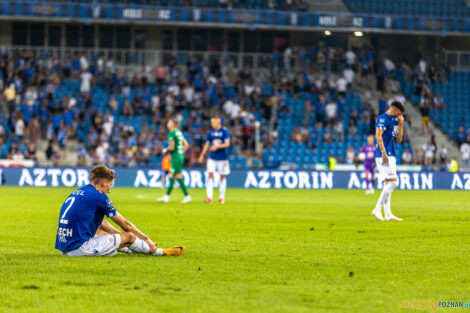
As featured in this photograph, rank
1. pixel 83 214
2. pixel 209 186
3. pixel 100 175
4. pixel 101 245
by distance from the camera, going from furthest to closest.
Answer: pixel 209 186, pixel 101 245, pixel 100 175, pixel 83 214

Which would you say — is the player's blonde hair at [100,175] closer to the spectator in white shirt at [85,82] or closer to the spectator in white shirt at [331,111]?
the spectator in white shirt at [85,82]

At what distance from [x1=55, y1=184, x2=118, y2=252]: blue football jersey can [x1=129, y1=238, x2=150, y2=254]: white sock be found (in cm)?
51

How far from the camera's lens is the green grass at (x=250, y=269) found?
22.5 ft

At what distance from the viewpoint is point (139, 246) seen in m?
9.84

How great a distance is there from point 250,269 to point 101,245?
1.95 m

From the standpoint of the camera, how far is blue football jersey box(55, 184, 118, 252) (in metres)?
9.39

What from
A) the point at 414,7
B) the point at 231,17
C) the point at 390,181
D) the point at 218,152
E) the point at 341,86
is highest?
the point at 414,7

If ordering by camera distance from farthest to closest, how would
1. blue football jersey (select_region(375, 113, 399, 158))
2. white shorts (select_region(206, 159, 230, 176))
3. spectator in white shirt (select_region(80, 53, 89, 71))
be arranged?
1. spectator in white shirt (select_region(80, 53, 89, 71))
2. white shorts (select_region(206, 159, 230, 176))
3. blue football jersey (select_region(375, 113, 399, 158))

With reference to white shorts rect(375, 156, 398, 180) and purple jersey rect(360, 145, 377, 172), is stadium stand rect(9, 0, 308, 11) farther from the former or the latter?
white shorts rect(375, 156, 398, 180)

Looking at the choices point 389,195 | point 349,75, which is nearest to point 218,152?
point 389,195

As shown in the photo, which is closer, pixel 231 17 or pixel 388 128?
pixel 388 128

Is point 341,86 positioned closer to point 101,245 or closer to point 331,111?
point 331,111

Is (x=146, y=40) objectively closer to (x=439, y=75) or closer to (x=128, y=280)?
(x=439, y=75)

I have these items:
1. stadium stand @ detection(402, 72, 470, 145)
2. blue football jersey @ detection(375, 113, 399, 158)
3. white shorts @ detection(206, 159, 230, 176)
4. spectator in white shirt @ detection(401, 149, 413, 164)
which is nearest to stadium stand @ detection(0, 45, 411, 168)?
spectator in white shirt @ detection(401, 149, 413, 164)
